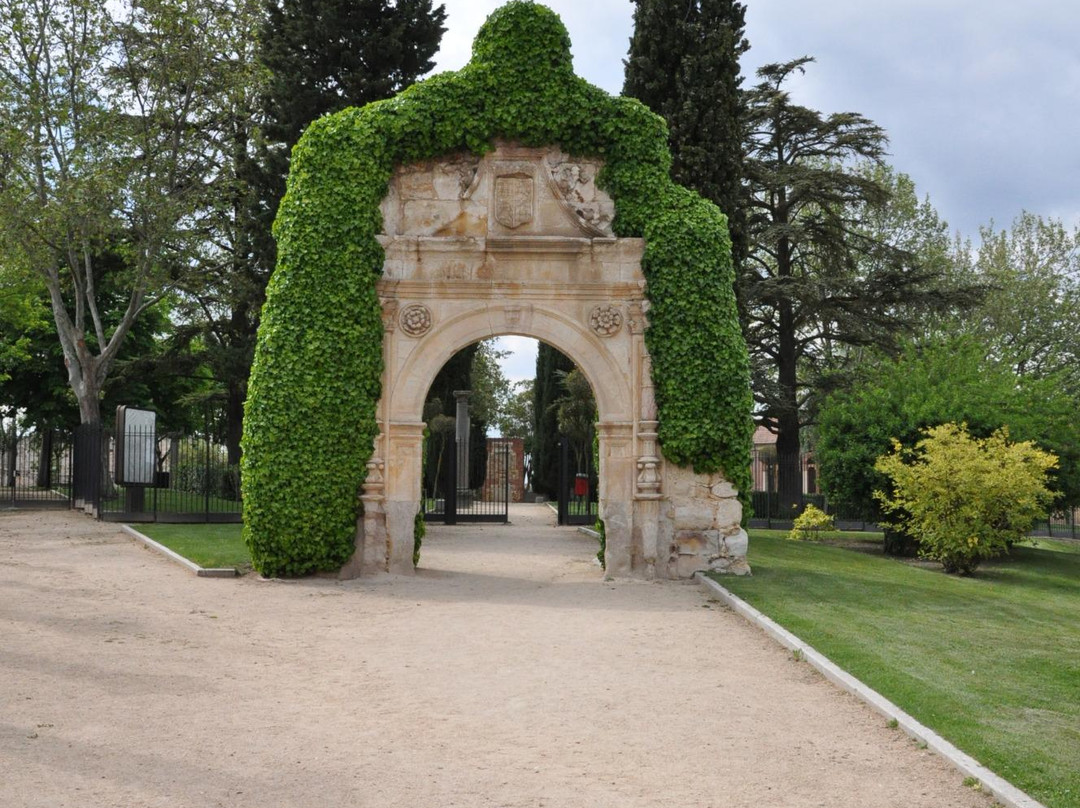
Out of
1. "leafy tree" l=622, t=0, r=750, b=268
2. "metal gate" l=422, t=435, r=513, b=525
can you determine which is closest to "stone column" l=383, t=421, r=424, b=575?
"metal gate" l=422, t=435, r=513, b=525

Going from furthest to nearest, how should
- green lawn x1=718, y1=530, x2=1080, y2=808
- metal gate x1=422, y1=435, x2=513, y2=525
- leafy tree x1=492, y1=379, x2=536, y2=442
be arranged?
1. leafy tree x1=492, y1=379, x2=536, y2=442
2. metal gate x1=422, y1=435, x2=513, y2=525
3. green lawn x1=718, y1=530, x2=1080, y2=808

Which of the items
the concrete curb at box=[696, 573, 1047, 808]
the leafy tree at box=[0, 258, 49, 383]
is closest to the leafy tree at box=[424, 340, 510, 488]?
the leafy tree at box=[0, 258, 49, 383]

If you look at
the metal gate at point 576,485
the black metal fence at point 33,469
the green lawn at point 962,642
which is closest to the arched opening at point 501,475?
the metal gate at point 576,485

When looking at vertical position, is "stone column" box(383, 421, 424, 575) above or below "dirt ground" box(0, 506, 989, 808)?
above

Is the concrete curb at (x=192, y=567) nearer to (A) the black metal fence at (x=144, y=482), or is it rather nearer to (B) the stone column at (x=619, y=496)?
(A) the black metal fence at (x=144, y=482)

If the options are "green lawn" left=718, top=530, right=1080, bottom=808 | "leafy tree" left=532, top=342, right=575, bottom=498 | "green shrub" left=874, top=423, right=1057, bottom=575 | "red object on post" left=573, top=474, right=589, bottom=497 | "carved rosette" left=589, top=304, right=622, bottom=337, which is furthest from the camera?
"leafy tree" left=532, top=342, right=575, bottom=498

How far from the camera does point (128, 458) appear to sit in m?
20.5

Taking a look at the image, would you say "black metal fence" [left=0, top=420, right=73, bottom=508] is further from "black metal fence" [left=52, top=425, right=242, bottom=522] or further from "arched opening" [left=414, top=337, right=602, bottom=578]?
"arched opening" [left=414, top=337, right=602, bottom=578]

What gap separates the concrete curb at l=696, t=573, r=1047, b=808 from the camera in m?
5.24

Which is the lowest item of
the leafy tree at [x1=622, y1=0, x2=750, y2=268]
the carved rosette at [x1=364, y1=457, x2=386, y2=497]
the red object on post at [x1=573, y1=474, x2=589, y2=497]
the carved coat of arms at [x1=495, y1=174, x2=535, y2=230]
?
the red object on post at [x1=573, y1=474, x2=589, y2=497]

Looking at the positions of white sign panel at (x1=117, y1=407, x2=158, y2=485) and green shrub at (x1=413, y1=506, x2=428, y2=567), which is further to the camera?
white sign panel at (x1=117, y1=407, x2=158, y2=485)

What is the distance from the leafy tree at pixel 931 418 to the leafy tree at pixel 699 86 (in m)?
3.79

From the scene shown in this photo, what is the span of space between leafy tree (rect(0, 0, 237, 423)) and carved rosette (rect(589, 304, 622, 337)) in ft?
38.4

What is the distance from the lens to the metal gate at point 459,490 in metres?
23.6
